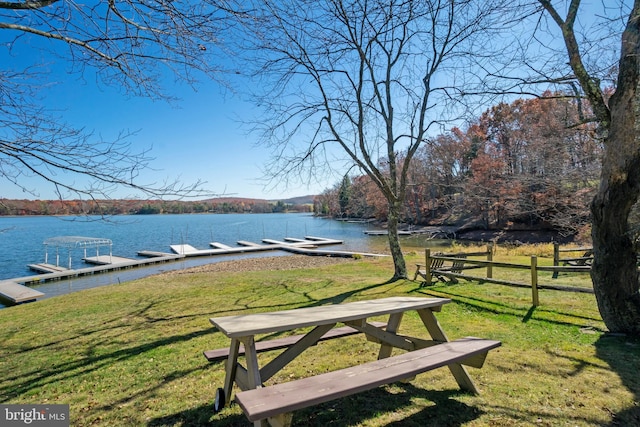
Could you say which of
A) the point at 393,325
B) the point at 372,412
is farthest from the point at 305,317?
the point at 393,325

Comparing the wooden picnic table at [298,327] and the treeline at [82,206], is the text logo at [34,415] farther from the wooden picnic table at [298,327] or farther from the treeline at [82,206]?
the treeline at [82,206]

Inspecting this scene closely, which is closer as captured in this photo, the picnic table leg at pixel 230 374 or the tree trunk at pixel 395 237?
the picnic table leg at pixel 230 374

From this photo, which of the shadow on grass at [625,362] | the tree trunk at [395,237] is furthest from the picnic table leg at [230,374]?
the tree trunk at [395,237]

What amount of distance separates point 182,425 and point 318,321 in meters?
1.36

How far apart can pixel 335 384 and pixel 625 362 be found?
3410 millimetres

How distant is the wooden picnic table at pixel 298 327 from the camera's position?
2.35 meters

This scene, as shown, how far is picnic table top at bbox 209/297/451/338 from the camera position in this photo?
231 cm

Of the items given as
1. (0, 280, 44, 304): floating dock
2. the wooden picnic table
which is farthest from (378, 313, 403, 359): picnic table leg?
(0, 280, 44, 304): floating dock

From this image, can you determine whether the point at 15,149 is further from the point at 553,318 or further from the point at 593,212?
the point at 553,318

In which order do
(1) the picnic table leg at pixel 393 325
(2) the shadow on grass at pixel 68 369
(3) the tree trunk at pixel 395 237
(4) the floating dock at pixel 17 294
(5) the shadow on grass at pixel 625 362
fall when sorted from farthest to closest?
(4) the floating dock at pixel 17 294 < (3) the tree trunk at pixel 395 237 < (2) the shadow on grass at pixel 68 369 < (1) the picnic table leg at pixel 393 325 < (5) the shadow on grass at pixel 625 362

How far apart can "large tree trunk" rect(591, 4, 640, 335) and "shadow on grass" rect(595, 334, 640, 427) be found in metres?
0.23

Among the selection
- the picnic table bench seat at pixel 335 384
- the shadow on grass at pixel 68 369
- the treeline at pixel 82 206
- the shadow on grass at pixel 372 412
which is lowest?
the shadow on grass at pixel 68 369

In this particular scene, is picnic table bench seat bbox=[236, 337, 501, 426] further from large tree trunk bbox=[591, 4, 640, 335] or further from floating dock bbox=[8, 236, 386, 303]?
floating dock bbox=[8, 236, 386, 303]

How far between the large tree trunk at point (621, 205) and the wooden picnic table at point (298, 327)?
2556 millimetres
